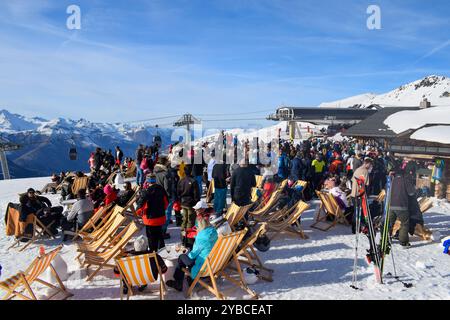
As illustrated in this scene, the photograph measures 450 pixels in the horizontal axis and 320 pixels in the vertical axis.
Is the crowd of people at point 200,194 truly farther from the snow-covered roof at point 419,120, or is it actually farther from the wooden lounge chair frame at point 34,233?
the snow-covered roof at point 419,120

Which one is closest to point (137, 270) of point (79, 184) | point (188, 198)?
point (188, 198)

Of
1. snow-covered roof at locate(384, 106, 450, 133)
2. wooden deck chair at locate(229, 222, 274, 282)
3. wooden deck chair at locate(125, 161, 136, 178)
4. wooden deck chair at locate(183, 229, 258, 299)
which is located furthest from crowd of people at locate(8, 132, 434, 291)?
wooden deck chair at locate(125, 161, 136, 178)

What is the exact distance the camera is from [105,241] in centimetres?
596

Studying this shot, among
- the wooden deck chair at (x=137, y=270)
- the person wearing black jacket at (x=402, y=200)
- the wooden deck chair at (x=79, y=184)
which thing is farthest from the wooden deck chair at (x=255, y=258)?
the wooden deck chair at (x=79, y=184)

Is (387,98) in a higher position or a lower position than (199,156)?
higher

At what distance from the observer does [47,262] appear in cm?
459

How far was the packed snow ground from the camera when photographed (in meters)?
4.78

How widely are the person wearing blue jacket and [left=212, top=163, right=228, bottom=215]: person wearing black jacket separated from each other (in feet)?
9.53

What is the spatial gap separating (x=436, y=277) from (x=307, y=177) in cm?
561

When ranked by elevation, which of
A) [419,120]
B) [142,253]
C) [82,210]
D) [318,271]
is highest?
[419,120]

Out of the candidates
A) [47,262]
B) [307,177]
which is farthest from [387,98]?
[47,262]

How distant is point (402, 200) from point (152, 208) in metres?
4.63

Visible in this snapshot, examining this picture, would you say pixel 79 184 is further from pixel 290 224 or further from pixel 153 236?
pixel 290 224
